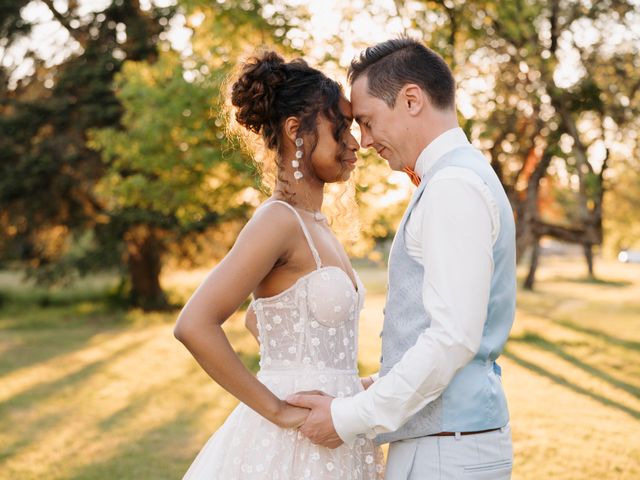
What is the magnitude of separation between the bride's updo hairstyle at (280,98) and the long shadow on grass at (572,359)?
950cm

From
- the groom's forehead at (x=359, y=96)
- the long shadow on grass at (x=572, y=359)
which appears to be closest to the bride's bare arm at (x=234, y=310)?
the groom's forehead at (x=359, y=96)

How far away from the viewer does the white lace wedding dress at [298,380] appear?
2.63 m

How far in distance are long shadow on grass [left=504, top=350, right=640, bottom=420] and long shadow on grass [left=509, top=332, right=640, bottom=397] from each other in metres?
0.61

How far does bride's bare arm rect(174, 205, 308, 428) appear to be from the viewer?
7.64ft

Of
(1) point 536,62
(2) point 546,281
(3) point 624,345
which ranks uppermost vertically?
(1) point 536,62

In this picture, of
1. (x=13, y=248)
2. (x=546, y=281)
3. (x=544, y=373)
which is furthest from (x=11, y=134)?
(x=546, y=281)

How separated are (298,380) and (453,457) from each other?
2.22 ft

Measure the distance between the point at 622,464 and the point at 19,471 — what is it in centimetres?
541

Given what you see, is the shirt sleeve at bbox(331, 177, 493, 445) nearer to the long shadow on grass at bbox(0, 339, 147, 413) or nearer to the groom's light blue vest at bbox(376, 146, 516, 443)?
the groom's light blue vest at bbox(376, 146, 516, 443)

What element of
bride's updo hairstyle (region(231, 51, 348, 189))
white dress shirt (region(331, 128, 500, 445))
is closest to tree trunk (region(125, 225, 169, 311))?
bride's updo hairstyle (region(231, 51, 348, 189))

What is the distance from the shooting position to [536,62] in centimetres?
969

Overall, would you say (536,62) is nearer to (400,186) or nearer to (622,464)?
(400,186)

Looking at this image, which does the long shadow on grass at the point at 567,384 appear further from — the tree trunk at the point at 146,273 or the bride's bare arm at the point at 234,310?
the tree trunk at the point at 146,273

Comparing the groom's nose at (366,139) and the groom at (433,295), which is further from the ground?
the groom's nose at (366,139)
